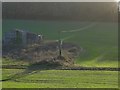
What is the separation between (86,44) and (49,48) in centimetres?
330

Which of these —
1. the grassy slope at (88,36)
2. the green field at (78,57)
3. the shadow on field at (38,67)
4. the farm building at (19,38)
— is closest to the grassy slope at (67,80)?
the green field at (78,57)

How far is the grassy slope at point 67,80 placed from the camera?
9852mm

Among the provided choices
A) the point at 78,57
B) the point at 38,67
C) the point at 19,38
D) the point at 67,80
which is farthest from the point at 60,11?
the point at 67,80

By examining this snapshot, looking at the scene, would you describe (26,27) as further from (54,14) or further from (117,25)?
(117,25)

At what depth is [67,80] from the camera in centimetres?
1084

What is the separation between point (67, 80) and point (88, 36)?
43.3 feet

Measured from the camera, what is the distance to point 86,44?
21.3 meters

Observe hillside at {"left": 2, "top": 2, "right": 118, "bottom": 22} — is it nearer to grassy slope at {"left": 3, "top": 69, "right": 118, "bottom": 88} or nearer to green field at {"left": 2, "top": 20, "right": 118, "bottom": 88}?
green field at {"left": 2, "top": 20, "right": 118, "bottom": 88}

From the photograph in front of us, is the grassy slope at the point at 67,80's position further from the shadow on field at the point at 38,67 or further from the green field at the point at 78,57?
the shadow on field at the point at 38,67

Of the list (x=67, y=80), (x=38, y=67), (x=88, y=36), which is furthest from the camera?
(x=88, y=36)

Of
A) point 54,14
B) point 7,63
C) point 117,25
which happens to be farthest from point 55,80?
point 54,14

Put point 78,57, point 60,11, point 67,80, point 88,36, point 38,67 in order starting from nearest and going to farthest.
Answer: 1. point 67,80
2. point 38,67
3. point 78,57
4. point 88,36
5. point 60,11

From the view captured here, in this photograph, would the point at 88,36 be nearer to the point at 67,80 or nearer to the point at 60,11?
the point at 60,11

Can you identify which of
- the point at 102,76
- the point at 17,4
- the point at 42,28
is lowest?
the point at 102,76
